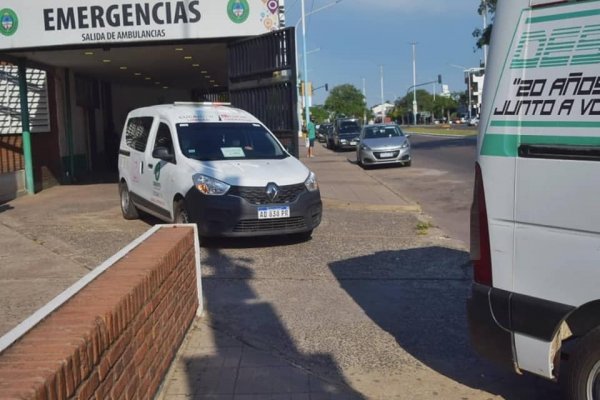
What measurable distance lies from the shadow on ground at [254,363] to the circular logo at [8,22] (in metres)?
10.2

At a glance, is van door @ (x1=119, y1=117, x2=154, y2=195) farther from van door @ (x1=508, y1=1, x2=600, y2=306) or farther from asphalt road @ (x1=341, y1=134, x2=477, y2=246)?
van door @ (x1=508, y1=1, x2=600, y2=306)

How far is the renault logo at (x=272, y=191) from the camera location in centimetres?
918

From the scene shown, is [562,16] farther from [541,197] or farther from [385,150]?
[385,150]

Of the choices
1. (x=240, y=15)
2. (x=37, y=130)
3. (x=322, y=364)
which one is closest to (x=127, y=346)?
(x=322, y=364)

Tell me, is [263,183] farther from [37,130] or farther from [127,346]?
[37,130]

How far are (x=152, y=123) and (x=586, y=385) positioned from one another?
866 centimetres

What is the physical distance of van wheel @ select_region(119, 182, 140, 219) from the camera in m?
12.1

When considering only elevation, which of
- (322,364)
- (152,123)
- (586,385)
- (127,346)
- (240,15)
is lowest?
(322,364)

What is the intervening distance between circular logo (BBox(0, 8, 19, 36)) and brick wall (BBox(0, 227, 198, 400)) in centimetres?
1090

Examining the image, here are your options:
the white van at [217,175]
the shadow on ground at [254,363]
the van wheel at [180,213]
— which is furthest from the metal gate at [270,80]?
the shadow on ground at [254,363]

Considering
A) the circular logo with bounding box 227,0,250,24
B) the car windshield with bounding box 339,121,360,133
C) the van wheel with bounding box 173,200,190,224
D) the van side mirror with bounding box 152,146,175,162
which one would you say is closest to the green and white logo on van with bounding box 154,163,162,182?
the van side mirror with bounding box 152,146,175,162

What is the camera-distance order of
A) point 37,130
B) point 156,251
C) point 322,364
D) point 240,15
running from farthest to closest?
point 37,130, point 240,15, point 322,364, point 156,251

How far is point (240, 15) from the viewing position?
14055mm

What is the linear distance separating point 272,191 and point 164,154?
183 cm
